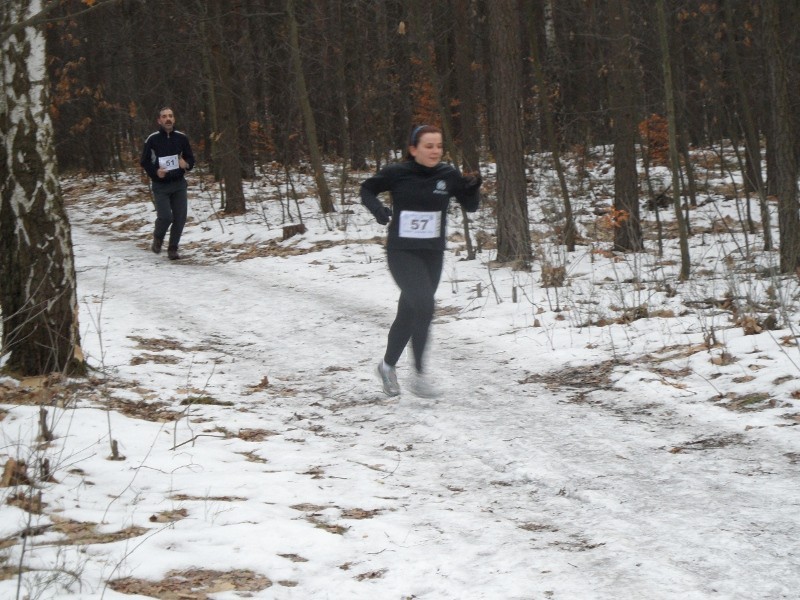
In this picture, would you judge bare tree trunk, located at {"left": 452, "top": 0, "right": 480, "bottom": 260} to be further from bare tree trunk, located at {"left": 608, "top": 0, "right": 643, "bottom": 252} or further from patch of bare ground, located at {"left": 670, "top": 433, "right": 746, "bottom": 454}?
patch of bare ground, located at {"left": 670, "top": 433, "right": 746, "bottom": 454}

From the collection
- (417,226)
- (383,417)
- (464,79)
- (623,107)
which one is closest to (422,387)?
(383,417)

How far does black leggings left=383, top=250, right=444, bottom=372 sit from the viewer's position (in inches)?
246

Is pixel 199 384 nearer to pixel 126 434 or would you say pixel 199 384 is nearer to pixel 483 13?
pixel 126 434

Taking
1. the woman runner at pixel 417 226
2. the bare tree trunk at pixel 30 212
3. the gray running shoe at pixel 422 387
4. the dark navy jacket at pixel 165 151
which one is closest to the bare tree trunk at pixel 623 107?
the dark navy jacket at pixel 165 151

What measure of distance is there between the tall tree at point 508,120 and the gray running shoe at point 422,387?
5.53 metres

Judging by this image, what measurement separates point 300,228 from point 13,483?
38.9 feet

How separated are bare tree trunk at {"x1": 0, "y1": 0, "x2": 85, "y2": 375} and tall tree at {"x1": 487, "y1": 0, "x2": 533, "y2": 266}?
6.88 m

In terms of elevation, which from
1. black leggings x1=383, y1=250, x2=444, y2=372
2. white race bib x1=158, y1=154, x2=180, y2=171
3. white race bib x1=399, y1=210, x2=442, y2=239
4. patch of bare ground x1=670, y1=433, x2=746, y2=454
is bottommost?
patch of bare ground x1=670, y1=433, x2=746, y2=454

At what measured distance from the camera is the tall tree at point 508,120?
11.7m

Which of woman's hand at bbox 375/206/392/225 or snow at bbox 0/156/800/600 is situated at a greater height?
woman's hand at bbox 375/206/392/225

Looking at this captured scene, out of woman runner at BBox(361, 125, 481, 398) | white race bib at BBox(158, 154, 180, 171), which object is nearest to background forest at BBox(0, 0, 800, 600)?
woman runner at BBox(361, 125, 481, 398)

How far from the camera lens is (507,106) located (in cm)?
1181

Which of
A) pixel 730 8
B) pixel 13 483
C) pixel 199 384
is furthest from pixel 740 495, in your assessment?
pixel 730 8

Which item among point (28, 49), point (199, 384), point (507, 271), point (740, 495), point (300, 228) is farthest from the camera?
point (300, 228)
